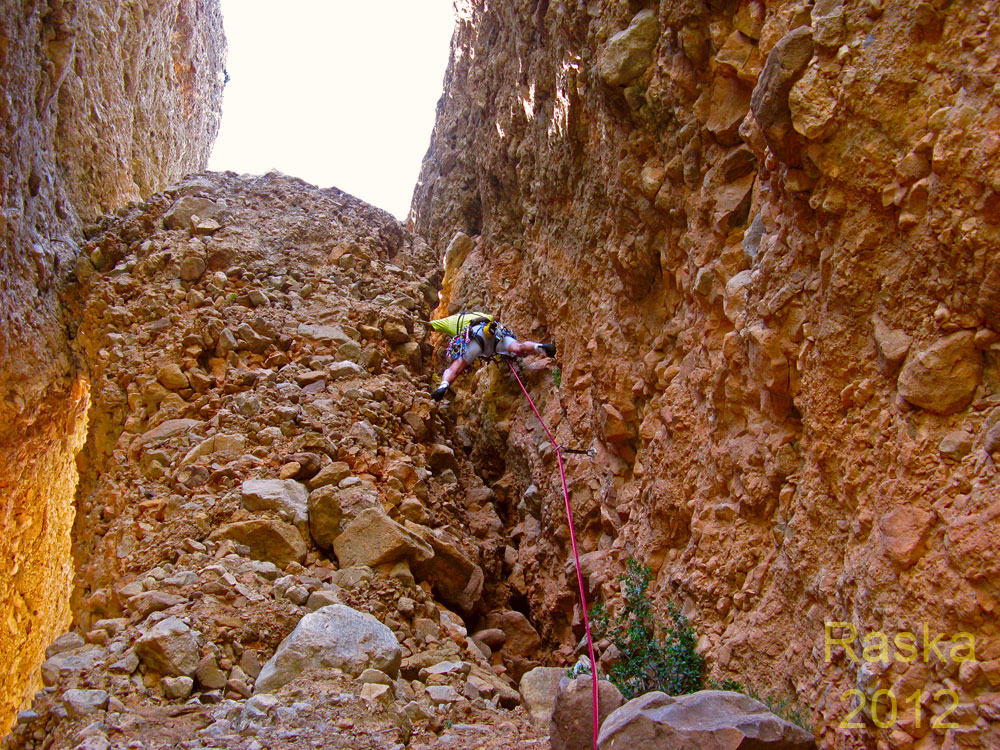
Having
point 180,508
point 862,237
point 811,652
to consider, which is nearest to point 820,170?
point 862,237

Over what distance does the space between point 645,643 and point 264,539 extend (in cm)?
284

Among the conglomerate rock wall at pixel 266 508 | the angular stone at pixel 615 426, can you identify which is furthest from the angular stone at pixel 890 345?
the angular stone at pixel 615 426

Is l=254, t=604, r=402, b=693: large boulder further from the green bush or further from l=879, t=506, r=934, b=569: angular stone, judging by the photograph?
l=879, t=506, r=934, b=569: angular stone

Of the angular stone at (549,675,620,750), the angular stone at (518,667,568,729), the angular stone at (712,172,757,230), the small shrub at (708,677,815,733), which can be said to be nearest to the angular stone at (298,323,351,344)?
the angular stone at (518,667,568,729)

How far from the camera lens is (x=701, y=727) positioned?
9.44ft

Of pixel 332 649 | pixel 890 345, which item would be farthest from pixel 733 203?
pixel 332 649

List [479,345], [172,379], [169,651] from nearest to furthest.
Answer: [169,651], [172,379], [479,345]

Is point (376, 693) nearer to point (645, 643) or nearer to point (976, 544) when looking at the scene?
point (645, 643)

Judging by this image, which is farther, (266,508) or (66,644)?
(266,508)

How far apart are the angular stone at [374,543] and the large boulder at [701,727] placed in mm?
2668

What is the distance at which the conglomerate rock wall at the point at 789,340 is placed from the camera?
257 cm

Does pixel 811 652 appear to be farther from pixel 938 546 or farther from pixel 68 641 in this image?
pixel 68 641

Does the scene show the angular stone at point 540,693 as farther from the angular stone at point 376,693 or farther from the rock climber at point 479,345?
the rock climber at point 479,345

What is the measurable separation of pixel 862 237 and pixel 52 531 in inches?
377
